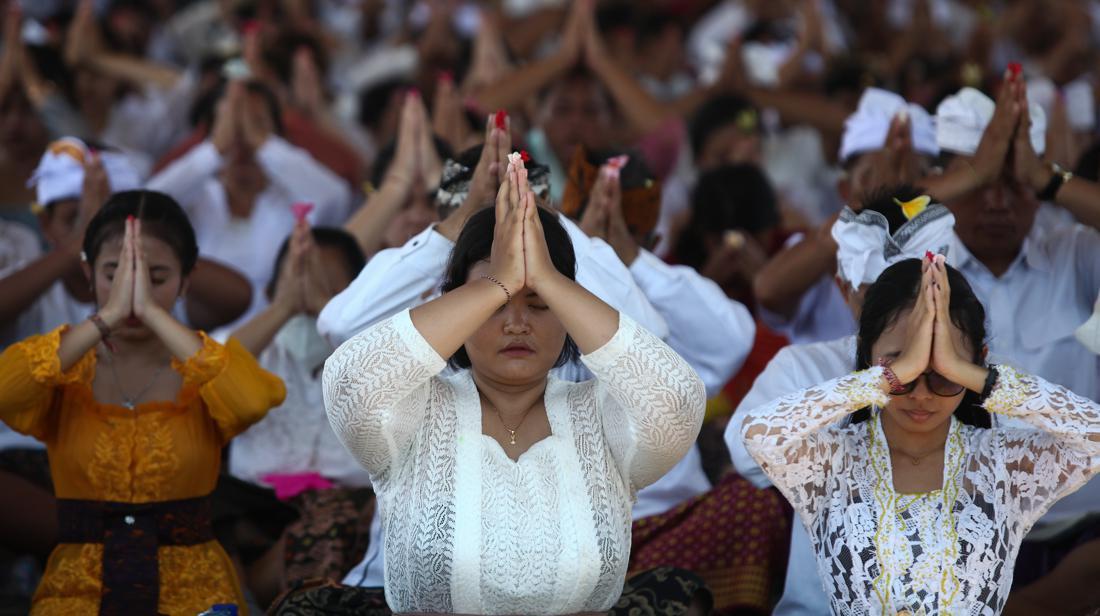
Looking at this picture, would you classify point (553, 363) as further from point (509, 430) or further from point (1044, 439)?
point (1044, 439)

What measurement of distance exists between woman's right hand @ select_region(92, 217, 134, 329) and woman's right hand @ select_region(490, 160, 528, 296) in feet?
3.21

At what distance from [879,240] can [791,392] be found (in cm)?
42

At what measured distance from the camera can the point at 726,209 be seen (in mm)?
5668

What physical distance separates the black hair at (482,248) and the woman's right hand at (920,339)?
0.71 metres

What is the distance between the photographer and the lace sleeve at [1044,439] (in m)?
3.07

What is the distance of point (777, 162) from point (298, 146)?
7.45 feet

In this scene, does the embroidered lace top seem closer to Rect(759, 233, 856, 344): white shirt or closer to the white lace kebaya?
the white lace kebaya

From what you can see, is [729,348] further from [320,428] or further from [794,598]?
[320,428]

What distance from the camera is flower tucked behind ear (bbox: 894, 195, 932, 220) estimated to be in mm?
3730

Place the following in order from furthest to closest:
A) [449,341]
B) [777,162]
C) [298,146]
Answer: [777,162]
[298,146]
[449,341]

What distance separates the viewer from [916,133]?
4.86m

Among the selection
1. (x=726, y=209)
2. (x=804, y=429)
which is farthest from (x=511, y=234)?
(x=726, y=209)

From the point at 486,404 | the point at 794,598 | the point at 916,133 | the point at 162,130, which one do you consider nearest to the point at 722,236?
the point at 916,133

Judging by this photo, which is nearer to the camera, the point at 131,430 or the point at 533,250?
the point at 533,250
